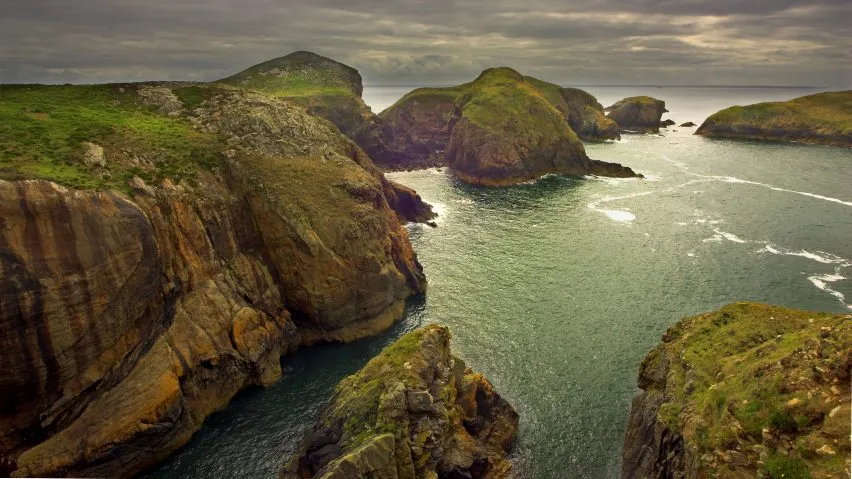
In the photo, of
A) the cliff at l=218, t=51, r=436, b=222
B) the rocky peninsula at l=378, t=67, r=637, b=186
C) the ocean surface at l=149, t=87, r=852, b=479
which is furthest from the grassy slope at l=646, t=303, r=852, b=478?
the cliff at l=218, t=51, r=436, b=222

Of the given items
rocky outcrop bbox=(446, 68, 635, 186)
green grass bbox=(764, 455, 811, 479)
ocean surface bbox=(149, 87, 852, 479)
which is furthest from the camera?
rocky outcrop bbox=(446, 68, 635, 186)

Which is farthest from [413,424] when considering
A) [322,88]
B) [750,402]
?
[322,88]

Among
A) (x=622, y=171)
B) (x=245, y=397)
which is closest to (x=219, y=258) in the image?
(x=245, y=397)

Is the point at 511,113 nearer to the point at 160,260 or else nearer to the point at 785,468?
the point at 160,260

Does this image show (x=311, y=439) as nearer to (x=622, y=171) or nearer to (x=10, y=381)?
(x=10, y=381)

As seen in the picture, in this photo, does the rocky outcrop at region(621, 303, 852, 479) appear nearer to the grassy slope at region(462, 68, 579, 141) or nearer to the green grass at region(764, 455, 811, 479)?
the green grass at region(764, 455, 811, 479)

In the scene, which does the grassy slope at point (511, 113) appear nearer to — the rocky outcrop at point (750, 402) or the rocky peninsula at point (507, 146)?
the rocky peninsula at point (507, 146)
